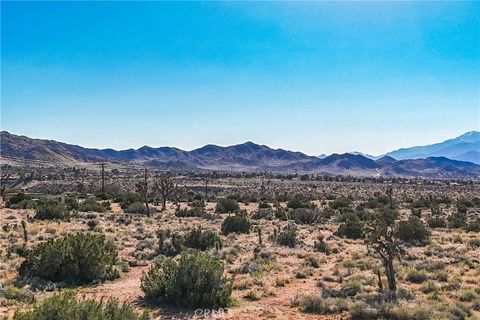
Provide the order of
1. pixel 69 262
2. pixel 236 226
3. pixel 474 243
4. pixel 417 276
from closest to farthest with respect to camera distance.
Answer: pixel 69 262 < pixel 417 276 < pixel 474 243 < pixel 236 226

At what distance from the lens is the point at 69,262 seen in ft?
49.9

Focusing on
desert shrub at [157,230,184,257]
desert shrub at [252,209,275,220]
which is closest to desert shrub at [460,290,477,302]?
desert shrub at [157,230,184,257]

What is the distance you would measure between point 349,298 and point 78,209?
1235 inches

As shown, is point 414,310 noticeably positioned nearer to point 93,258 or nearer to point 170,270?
point 170,270

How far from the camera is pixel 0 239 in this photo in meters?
22.6

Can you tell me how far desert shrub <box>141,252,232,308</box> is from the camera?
12469 millimetres

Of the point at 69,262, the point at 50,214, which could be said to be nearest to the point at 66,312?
the point at 69,262

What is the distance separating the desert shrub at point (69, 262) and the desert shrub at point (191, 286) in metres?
3.13

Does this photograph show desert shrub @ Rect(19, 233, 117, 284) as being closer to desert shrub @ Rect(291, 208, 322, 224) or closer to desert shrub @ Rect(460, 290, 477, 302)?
desert shrub @ Rect(460, 290, 477, 302)

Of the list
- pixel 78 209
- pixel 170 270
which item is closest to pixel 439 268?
pixel 170 270

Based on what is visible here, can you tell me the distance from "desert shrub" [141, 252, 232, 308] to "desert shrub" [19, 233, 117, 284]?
313 cm

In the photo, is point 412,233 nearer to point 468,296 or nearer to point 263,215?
point 468,296

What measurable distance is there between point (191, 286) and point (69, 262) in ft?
17.0

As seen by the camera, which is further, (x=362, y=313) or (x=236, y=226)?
(x=236, y=226)
